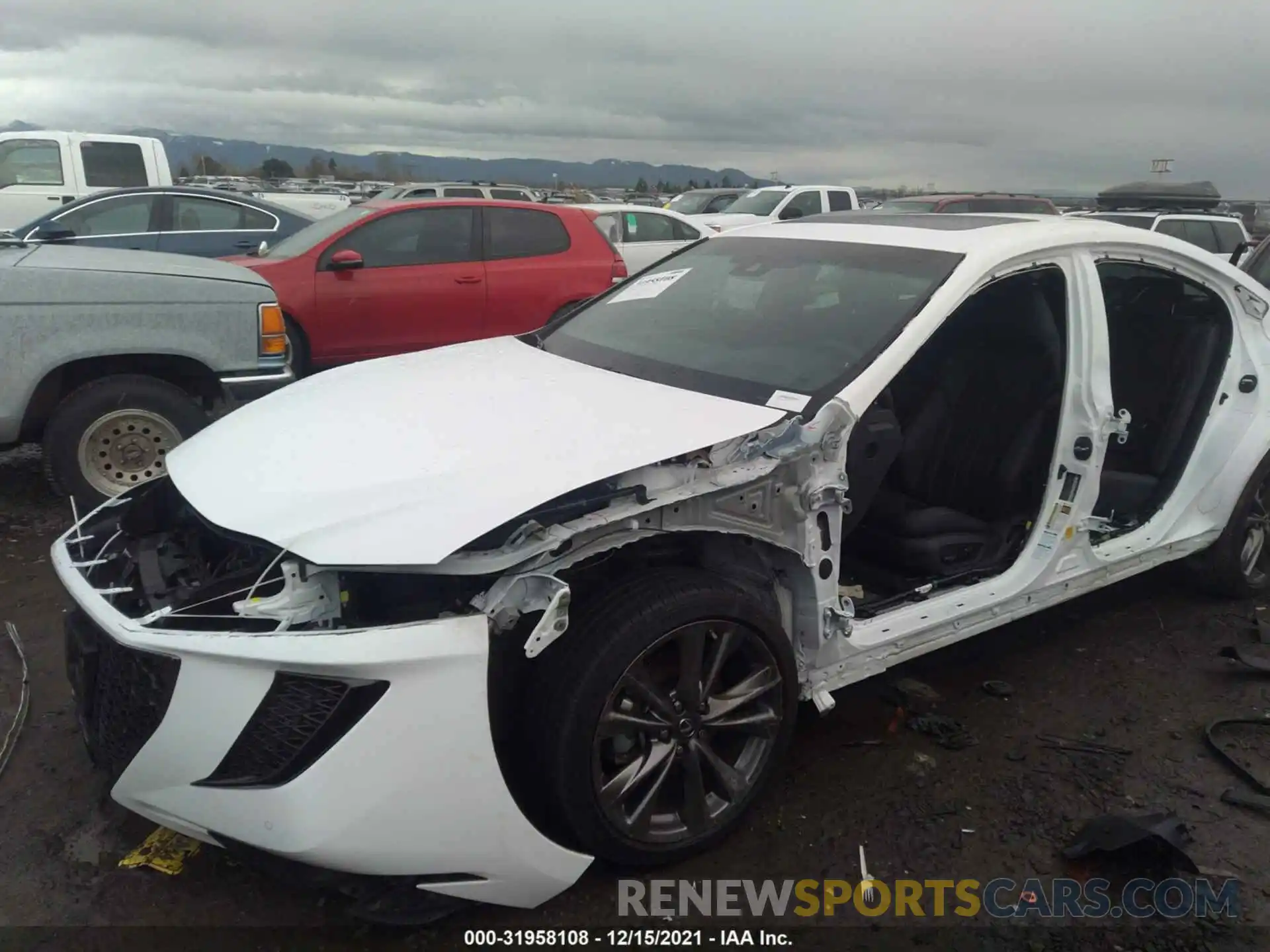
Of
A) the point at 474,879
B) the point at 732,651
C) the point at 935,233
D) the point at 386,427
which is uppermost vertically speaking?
the point at 935,233

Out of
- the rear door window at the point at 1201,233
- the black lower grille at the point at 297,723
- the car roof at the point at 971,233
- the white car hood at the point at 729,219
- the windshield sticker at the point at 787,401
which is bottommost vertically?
the black lower grille at the point at 297,723

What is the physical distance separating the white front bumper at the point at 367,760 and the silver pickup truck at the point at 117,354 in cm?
313

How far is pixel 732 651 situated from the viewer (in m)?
2.59

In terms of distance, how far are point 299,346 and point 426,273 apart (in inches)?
45.3

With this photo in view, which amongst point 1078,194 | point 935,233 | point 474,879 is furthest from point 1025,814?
point 1078,194

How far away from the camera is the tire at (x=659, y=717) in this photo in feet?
7.50

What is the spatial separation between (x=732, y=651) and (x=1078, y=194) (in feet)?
71.5

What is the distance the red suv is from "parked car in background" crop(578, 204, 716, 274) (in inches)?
142

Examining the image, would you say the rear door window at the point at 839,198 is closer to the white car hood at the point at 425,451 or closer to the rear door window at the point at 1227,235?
the rear door window at the point at 1227,235

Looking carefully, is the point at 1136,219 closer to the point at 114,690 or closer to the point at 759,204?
the point at 759,204

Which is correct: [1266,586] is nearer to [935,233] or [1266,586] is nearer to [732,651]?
[935,233]

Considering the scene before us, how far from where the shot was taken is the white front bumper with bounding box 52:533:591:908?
80.5 inches

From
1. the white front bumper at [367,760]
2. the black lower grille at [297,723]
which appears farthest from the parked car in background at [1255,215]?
the black lower grille at [297,723]

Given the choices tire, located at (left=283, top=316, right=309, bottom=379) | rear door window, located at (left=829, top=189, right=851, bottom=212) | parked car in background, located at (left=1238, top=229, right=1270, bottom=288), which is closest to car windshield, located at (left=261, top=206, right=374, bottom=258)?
tire, located at (left=283, top=316, right=309, bottom=379)
